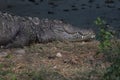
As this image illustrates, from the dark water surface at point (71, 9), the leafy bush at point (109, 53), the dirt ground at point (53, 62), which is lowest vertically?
the dark water surface at point (71, 9)

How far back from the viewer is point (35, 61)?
18.9ft

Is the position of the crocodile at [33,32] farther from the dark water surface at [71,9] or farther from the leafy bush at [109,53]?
the leafy bush at [109,53]

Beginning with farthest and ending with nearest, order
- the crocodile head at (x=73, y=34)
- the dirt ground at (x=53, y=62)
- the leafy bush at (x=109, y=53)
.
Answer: the crocodile head at (x=73, y=34), the dirt ground at (x=53, y=62), the leafy bush at (x=109, y=53)

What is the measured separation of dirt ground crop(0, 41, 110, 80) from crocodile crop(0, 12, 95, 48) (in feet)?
1.00

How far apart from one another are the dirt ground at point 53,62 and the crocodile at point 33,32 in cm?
31

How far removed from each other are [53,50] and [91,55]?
559 mm

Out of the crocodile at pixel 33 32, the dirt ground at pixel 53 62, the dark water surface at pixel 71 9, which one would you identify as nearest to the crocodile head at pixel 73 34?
the crocodile at pixel 33 32

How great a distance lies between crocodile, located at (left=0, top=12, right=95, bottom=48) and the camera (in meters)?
6.81

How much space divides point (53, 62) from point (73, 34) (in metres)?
1.56

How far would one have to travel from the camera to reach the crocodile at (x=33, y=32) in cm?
681

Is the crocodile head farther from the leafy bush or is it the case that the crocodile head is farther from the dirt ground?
the leafy bush

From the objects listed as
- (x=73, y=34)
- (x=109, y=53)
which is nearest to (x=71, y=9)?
(x=73, y=34)

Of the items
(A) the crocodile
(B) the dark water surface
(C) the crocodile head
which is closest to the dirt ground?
(A) the crocodile

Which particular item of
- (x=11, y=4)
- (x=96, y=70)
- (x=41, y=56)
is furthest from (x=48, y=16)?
(x=96, y=70)
